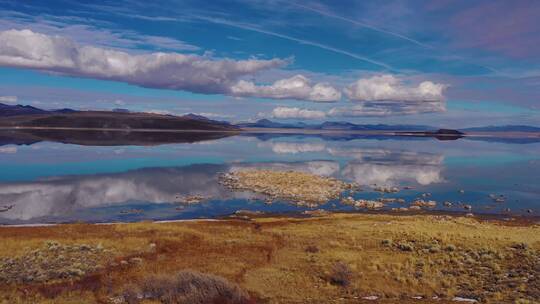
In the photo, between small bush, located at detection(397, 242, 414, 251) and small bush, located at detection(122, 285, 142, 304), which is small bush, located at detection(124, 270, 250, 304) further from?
small bush, located at detection(397, 242, 414, 251)

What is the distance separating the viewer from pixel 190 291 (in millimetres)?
18500

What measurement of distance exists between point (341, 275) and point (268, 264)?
468 centimetres

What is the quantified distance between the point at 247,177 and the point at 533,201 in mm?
38759

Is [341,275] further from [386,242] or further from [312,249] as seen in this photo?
[386,242]

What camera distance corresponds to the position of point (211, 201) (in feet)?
161

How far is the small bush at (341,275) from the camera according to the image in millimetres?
20656

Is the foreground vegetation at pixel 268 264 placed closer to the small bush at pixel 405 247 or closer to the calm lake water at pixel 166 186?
the small bush at pixel 405 247

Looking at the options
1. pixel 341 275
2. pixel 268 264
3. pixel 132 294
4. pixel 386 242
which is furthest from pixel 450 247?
pixel 132 294

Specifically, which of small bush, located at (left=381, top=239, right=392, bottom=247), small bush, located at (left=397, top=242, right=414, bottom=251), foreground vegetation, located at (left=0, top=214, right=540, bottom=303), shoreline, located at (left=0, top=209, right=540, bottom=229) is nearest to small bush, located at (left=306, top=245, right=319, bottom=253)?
foreground vegetation, located at (left=0, top=214, right=540, bottom=303)

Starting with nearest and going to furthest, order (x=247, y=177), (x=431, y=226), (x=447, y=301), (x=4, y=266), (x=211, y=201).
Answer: (x=447, y=301), (x=4, y=266), (x=431, y=226), (x=211, y=201), (x=247, y=177)

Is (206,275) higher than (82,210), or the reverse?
(206,275)

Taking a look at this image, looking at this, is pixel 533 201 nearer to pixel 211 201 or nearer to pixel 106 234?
pixel 211 201

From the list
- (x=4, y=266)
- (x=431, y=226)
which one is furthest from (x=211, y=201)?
(x=4, y=266)

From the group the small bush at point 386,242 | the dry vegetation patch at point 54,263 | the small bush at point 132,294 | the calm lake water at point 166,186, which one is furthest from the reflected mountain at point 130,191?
the small bush at point 132,294
